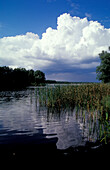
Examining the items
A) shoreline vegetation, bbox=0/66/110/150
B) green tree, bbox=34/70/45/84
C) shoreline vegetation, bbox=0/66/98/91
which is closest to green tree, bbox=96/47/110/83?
shoreline vegetation, bbox=0/66/110/150

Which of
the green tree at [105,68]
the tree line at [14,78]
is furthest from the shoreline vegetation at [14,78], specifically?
the green tree at [105,68]

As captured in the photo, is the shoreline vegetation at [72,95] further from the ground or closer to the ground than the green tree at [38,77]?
closer to the ground

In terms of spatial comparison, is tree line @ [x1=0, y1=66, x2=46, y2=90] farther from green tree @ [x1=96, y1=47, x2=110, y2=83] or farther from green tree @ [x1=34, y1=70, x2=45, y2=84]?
green tree @ [x1=96, y1=47, x2=110, y2=83]

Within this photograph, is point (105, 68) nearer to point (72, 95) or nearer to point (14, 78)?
point (72, 95)

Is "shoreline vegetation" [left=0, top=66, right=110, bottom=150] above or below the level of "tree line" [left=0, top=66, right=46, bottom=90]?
below

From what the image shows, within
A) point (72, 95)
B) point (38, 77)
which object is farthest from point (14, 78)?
point (72, 95)

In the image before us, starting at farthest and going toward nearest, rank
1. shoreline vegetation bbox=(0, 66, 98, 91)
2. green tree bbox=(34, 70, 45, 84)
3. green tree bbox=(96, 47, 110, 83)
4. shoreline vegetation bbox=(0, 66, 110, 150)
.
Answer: green tree bbox=(34, 70, 45, 84)
shoreline vegetation bbox=(0, 66, 98, 91)
green tree bbox=(96, 47, 110, 83)
shoreline vegetation bbox=(0, 66, 110, 150)

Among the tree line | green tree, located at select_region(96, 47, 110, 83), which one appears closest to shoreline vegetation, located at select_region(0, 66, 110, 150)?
the tree line

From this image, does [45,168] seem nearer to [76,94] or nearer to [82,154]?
[82,154]

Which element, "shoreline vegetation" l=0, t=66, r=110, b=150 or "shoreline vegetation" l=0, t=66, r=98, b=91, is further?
"shoreline vegetation" l=0, t=66, r=98, b=91

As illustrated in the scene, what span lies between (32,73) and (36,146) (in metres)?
118

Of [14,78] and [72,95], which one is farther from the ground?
[14,78]

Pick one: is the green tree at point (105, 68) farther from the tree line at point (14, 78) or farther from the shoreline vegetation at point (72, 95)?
the tree line at point (14, 78)

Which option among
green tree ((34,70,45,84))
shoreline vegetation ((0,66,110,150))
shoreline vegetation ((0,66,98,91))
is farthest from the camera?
green tree ((34,70,45,84))
